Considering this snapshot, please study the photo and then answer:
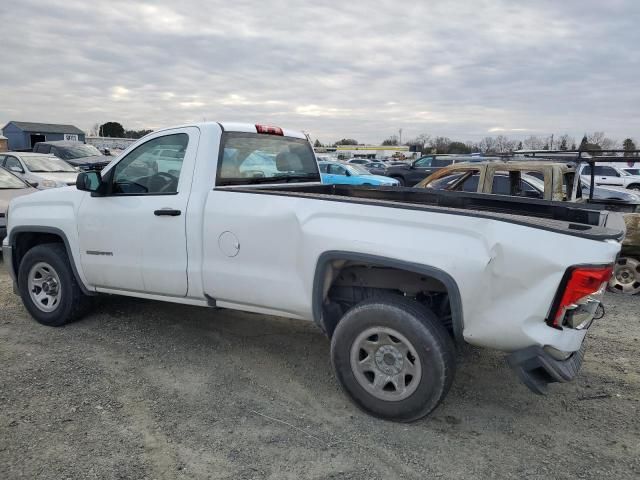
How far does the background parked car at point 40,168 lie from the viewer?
11924 millimetres

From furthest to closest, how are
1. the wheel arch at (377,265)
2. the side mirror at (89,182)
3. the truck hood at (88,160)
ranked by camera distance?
the truck hood at (88,160), the side mirror at (89,182), the wheel arch at (377,265)

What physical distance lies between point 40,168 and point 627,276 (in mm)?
12456

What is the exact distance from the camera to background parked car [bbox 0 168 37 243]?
27.0 ft

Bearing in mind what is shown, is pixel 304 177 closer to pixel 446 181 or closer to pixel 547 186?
pixel 547 186

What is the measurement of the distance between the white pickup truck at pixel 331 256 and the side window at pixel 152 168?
0.05ft

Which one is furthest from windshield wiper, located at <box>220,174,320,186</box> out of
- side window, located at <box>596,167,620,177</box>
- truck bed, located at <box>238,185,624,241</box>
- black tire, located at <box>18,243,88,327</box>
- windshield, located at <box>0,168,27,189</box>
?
side window, located at <box>596,167,620,177</box>

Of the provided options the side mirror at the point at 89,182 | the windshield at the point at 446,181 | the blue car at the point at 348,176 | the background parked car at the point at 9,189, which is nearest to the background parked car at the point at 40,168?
the background parked car at the point at 9,189

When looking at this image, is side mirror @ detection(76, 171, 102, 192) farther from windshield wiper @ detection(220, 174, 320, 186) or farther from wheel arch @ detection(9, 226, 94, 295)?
windshield wiper @ detection(220, 174, 320, 186)

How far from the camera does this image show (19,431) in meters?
3.27

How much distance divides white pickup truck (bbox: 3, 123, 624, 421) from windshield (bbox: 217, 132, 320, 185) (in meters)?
0.01

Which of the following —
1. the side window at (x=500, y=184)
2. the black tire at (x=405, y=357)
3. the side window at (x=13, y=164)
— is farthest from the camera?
the side window at (x=13, y=164)

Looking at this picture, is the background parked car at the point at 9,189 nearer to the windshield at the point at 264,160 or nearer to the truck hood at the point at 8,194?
the truck hood at the point at 8,194

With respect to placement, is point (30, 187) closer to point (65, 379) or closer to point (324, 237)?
point (65, 379)

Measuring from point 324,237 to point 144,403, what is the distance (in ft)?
5.66
